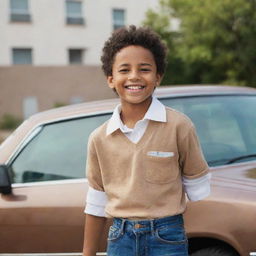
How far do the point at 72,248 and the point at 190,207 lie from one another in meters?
0.79

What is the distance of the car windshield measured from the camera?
339cm

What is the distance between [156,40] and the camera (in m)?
2.10

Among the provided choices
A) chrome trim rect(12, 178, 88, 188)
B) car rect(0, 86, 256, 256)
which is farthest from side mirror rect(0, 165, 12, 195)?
chrome trim rect(12, 178, 88, 188)

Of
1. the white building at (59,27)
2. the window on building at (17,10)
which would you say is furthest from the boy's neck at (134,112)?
the window on building at (17,10)

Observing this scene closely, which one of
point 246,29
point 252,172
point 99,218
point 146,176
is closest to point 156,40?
point 146,176

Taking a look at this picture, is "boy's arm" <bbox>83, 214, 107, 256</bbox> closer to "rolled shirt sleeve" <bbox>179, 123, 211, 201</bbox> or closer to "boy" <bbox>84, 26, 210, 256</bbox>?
"boy" <bbox>84, 26, 210, 256</bbox>

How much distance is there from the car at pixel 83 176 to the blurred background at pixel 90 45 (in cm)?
1467

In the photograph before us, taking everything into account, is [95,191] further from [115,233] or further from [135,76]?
[135,76]

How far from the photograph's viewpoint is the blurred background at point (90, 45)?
18.7 meters

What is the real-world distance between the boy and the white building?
2421 centimetres

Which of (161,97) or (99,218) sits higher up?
(161,97)

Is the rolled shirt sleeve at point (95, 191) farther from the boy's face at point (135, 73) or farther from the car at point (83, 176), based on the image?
the car at point (83, 176)

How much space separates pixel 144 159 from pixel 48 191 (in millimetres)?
1375

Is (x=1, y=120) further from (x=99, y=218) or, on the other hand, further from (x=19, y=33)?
(x=99, y=218)
